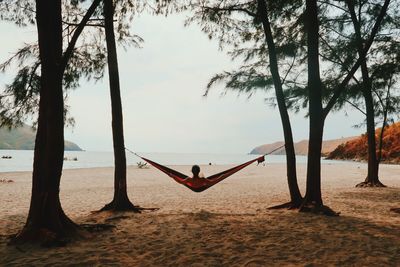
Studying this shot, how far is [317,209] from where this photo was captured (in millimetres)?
6684

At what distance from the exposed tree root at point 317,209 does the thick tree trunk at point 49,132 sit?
14.6 feet

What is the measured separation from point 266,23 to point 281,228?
463 centimetres

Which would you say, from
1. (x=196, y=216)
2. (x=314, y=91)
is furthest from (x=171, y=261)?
(x=314, y=91)

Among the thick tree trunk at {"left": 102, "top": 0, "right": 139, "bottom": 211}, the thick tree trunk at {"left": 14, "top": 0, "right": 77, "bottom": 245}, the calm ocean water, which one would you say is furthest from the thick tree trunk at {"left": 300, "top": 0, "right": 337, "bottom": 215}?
the calm ocean water

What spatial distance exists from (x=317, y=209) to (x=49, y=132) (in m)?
5.12

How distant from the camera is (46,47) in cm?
495

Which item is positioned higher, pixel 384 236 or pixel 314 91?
pixel 314 91

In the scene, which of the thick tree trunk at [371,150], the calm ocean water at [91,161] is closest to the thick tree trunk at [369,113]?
the thick tree trunk at [371,150]

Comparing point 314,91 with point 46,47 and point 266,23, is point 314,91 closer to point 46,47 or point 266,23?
point 266,23

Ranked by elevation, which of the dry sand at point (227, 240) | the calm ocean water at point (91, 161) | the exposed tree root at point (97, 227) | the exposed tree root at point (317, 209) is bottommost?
the dry sand at point (227, 240)

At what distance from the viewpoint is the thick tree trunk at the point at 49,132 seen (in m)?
4.90

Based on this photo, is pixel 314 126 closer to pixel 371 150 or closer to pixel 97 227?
pixel 97 227

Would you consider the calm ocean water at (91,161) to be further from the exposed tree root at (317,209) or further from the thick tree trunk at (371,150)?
the exposed tree root at (317,209)

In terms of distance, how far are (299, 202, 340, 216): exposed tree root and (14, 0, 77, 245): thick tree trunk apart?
14.6 ft
